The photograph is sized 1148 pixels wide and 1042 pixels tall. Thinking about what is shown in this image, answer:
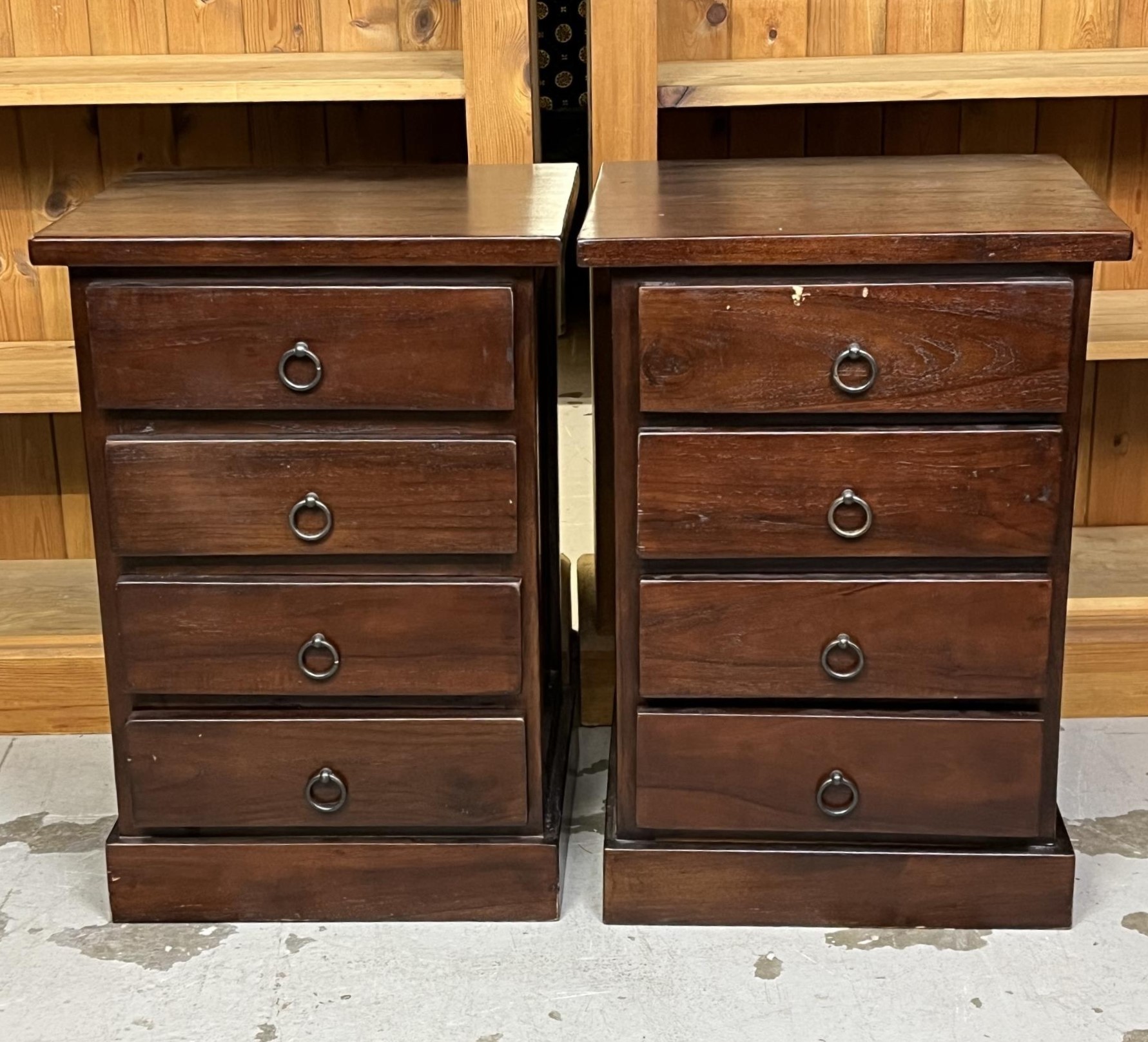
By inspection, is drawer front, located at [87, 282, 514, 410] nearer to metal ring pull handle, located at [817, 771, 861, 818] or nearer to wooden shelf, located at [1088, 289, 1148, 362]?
metal ring pull handle, located at [817, 771, 861, 818]

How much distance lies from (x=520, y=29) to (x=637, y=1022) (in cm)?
119

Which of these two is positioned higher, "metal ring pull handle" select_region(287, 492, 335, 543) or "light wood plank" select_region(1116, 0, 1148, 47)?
"light wood plank" select_region(1116, 0, 1148, 47)

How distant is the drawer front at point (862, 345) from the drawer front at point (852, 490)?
0.04 metres

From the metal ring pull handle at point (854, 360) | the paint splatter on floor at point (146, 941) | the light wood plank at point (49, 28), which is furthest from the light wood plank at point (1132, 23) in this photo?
the paint splatter on floor at point (146, 941)

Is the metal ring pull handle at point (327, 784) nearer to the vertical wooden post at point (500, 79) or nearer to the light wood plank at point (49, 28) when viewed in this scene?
the vertical wooden post at point (500, 79)

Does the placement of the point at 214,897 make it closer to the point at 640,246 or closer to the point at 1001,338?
the point at 640,246

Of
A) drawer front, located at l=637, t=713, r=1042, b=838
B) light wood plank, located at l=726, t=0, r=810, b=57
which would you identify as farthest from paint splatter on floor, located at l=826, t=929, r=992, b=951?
light wood plank, located at l=726, t=0, r=810, b=57

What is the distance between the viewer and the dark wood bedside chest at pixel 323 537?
5.44ft

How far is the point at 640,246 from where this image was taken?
1601 millimetres

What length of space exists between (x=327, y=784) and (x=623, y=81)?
936mm

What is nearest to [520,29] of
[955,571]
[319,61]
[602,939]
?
[319,61]

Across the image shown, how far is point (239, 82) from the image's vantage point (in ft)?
6.79

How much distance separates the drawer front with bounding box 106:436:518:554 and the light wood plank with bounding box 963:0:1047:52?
1062 millimetres

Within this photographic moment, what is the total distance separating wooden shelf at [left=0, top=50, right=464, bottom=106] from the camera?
2.06 m
